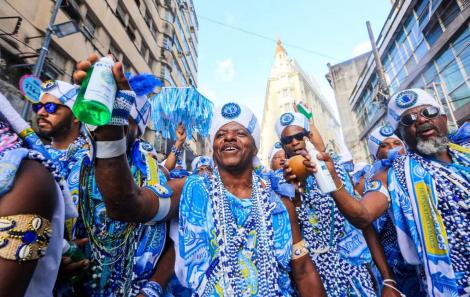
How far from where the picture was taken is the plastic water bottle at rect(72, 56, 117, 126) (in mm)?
932

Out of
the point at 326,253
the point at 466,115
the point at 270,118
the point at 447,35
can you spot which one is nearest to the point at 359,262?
the point at 326,253

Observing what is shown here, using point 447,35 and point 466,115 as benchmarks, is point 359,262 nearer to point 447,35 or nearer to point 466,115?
point 466,115

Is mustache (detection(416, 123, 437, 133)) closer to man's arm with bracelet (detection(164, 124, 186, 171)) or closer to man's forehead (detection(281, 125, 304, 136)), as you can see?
man's forehead (detection(281, 125, 304, 136))

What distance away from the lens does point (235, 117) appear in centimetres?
208

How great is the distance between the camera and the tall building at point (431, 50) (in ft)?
A: 29.9

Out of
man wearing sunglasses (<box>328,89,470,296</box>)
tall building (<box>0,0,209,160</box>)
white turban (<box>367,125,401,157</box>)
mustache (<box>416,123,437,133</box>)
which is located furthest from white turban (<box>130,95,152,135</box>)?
tall building (<box>0,0,209,160</box>)

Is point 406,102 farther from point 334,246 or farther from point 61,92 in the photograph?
point 61,92

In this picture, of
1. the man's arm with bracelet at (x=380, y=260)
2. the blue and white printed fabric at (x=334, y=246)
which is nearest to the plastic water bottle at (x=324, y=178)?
the blue and white printed fabric at (x=334, y=246)

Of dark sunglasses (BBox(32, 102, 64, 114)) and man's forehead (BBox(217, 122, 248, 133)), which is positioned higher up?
dark sunglasses (BBox(32, 102, 64, 114))

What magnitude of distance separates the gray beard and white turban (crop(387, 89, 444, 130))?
34cm

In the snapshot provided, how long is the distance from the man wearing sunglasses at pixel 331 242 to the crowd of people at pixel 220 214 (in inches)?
0.4

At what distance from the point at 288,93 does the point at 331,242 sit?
36.2 metres

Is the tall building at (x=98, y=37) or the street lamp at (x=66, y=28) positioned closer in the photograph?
the street lamp at (x=66, y=28)

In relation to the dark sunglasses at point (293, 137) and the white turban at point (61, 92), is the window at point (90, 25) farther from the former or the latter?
the dark sunglasses at point (293, 137)
